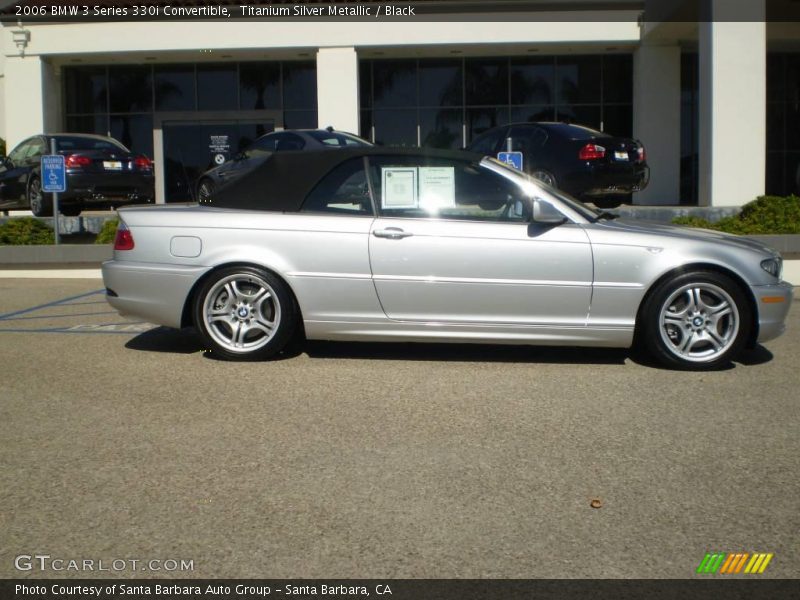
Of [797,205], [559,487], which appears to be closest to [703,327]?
[559,487]

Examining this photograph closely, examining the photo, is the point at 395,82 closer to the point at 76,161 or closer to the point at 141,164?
the point at 141,164

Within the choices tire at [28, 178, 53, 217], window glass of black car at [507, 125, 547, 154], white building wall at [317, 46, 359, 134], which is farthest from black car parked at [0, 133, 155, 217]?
white building wall at [317, 46, 359, 134]

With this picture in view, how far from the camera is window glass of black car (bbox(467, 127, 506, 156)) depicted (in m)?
17.5

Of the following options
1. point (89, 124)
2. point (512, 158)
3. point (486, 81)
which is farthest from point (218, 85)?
point (512, 158)

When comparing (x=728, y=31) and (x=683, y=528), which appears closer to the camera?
(x=683, y=528)

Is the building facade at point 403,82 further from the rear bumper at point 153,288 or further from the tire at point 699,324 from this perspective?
the rear bumper at point 153,288

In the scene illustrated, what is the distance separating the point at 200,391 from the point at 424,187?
2117 millimetres

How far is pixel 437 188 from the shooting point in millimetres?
7051

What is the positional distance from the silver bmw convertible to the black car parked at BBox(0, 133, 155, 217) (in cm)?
1026

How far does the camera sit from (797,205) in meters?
16.2

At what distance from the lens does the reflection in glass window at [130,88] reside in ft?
92.4
